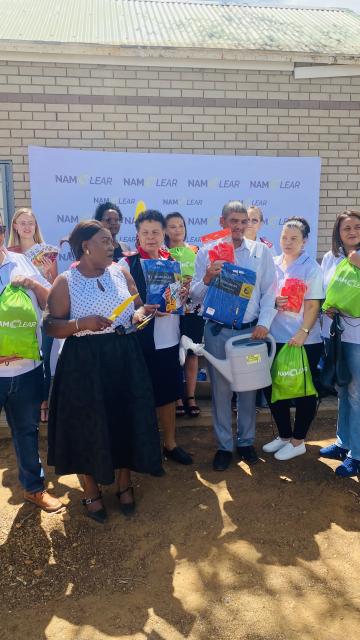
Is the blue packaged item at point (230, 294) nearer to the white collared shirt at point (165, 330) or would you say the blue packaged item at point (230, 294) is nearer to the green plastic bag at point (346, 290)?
the white collared shirt at point (165, 330)

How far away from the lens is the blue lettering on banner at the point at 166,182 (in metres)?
5.57

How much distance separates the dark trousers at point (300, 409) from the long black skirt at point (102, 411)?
3.81 feet

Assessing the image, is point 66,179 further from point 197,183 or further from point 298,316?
point 298,316

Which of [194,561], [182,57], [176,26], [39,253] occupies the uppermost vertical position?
[176,26]

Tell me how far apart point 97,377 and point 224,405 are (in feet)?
3.89

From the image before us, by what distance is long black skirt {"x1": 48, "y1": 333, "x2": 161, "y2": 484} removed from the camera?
2.80 metres

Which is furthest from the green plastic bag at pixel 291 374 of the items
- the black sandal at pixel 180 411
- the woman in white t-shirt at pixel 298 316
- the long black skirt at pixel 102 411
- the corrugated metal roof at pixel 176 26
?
the corrugated metal roof at pixel 176 26

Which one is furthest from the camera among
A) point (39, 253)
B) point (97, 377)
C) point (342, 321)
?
point (39, 253)

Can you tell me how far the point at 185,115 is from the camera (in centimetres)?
558

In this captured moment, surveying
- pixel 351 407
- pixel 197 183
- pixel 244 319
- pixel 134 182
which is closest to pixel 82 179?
pixel 134 182

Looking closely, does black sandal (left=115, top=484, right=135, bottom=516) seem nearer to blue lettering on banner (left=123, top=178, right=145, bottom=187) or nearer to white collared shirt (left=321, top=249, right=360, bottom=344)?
white collared shirt (left=321, top=249, right=360, bottom=344)

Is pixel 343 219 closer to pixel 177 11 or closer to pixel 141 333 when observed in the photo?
pixel 141 333

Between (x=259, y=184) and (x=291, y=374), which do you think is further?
(x=259, y=184)

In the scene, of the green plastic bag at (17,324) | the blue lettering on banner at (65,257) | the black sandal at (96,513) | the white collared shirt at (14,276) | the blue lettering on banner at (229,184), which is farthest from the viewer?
the blue lettering on banner at (229,184)
